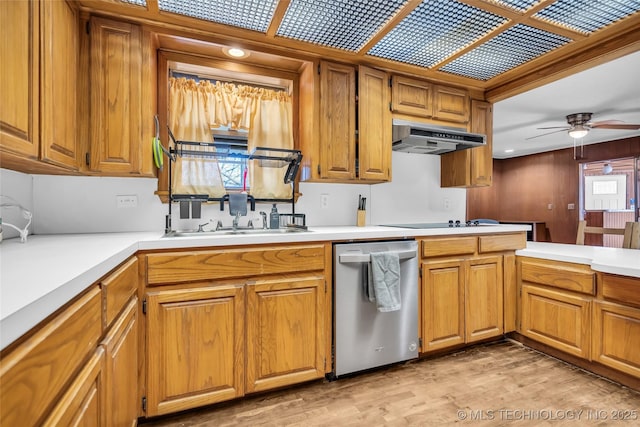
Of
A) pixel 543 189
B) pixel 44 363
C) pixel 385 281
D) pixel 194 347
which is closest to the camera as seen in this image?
pixel 44 363

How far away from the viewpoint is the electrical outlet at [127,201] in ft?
6.56

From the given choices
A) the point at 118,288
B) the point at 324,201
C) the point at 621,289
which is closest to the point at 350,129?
the point at 324,201

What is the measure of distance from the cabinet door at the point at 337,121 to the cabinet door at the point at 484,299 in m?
1.18

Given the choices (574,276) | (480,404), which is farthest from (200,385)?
(574,276)

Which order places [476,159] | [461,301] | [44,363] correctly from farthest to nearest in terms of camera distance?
[476,159], [461,301], [44,363]

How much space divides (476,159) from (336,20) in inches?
70.0

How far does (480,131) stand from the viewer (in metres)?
2.87

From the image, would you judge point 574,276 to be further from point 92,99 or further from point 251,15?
point 92,99

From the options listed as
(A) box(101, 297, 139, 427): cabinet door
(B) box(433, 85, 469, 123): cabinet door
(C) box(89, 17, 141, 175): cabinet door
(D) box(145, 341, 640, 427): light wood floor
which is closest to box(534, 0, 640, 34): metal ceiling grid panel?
(B) box(433, 85, 469, 123): cabinet door

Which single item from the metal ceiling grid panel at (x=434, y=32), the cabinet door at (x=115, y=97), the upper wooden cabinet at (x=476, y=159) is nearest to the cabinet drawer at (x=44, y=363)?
the cabinet door at (x=115, y=97)

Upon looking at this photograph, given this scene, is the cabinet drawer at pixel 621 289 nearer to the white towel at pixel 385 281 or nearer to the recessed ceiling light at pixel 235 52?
the white towel at pixel 385 281

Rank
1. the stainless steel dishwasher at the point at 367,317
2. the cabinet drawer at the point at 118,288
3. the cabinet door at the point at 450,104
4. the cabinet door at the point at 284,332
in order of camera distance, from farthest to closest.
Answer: the cabinet door at the point at 450,104, the stainless steel dishwasher at the point at 367,317, the cabinet door at the point at 284,332, the cabinet drawer at the point at 118,288

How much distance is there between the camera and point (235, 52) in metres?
2.15

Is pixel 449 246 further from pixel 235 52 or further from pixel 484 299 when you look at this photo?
pixel 235 52
